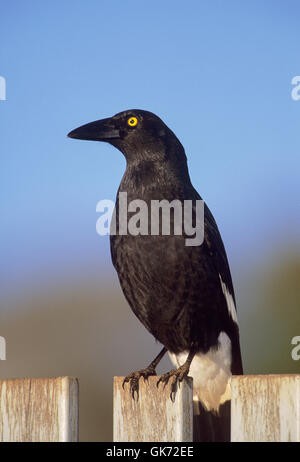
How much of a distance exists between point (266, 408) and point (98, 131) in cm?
272

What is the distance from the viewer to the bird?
395 cm

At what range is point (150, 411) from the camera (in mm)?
2539

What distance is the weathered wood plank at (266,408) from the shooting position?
7.28 feet

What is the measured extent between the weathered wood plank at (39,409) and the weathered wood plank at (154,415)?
0.54 feet

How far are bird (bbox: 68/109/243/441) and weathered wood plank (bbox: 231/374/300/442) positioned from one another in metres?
1.38

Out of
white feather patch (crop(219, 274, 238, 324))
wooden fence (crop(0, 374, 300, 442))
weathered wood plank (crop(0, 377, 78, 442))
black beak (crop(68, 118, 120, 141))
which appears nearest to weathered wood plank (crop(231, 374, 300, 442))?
wooden fence (crop(0, 374, 300, 442))

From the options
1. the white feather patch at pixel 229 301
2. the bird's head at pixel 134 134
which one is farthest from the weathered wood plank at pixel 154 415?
the bird's head at pixel 134 134

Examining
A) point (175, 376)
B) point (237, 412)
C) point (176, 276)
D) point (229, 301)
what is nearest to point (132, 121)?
point (176, 276)

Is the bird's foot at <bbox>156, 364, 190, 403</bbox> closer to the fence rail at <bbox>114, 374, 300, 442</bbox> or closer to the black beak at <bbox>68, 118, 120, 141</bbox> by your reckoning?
the fence rail at <bbox>114, 374, 300, 442</bbox>

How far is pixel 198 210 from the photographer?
4168 millimetres

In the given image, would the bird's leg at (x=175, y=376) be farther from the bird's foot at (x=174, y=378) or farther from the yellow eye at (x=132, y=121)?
the yellow eye at (x=132, y=121)

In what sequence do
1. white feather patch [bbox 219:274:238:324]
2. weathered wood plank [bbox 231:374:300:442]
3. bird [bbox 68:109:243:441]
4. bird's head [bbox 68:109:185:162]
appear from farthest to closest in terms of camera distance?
bird's head [bbox 68:109:185:162] < white feather patch [bbox 219:274:238:324] < bird [bbox 68:109:243:441] < weathered wood plank [bbox 231:374:300:442]

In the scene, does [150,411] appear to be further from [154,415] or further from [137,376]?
[137,376]
